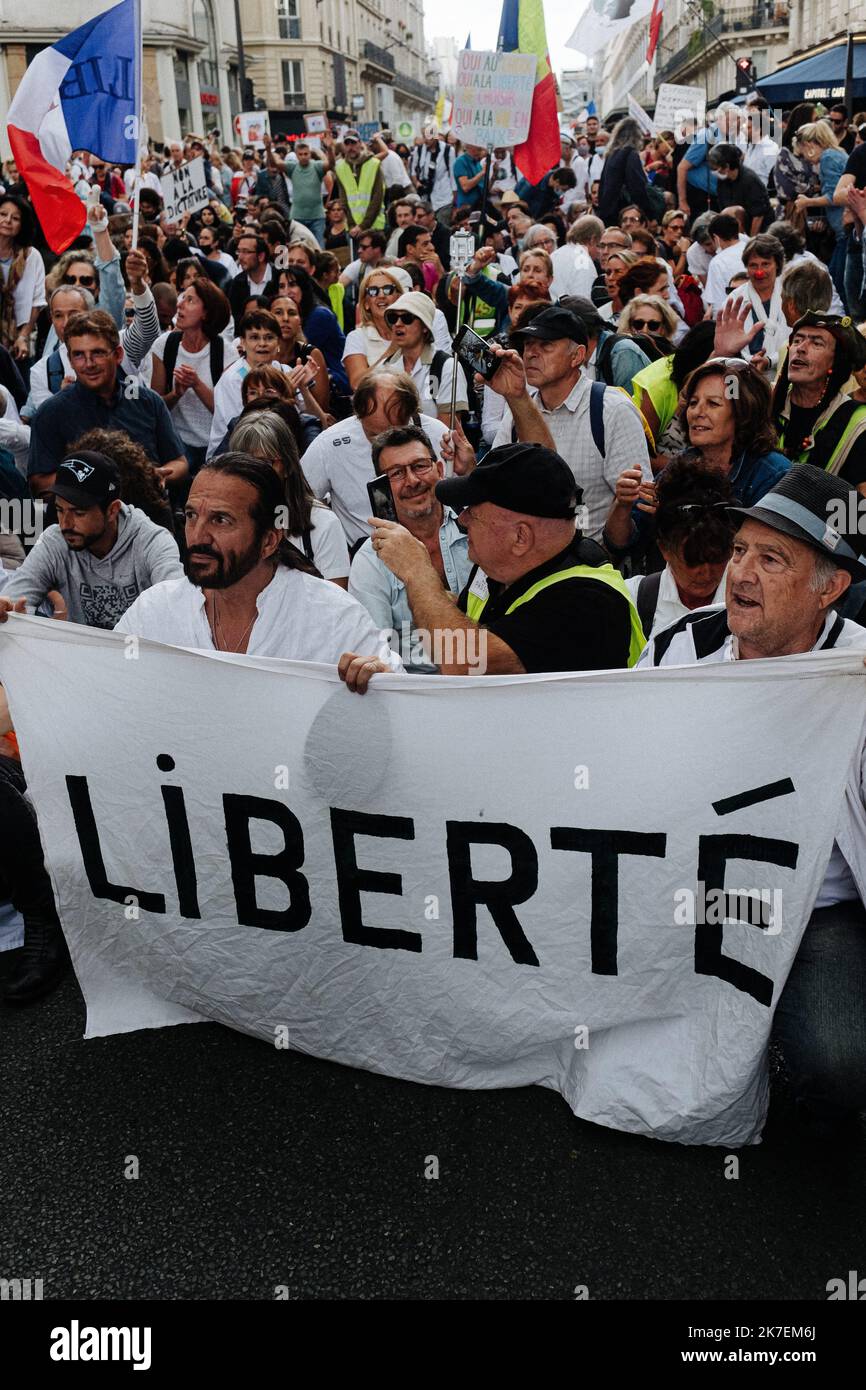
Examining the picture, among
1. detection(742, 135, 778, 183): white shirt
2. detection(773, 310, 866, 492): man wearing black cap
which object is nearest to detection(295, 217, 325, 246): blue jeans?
detection(742, 135, 778, 183): white shirt

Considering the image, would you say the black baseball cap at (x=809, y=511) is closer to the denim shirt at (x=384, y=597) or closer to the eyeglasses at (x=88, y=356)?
the denim shirt at (x=384, y=597)

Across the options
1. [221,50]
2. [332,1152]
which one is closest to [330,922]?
[332,1152]

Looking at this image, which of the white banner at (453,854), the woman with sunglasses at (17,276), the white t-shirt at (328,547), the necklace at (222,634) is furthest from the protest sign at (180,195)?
the white banner at (453,854)

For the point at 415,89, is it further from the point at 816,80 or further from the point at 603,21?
the point at 603,21

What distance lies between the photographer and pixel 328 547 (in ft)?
15.8

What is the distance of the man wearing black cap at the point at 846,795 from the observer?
2.78 metres

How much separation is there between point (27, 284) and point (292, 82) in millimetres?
77235

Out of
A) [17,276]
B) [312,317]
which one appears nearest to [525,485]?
[312,317]

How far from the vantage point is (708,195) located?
1248 cm

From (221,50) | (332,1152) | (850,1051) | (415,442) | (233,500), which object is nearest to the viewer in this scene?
(850,1051)

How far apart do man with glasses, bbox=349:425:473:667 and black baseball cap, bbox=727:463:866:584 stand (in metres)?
1.62

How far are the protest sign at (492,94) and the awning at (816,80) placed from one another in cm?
1314
